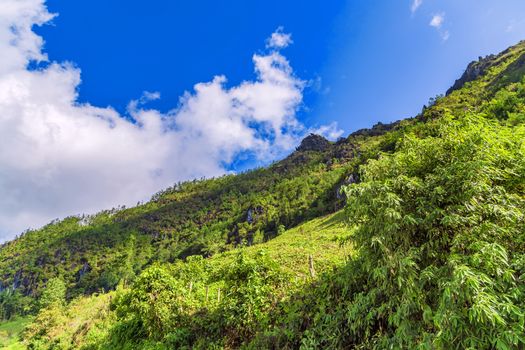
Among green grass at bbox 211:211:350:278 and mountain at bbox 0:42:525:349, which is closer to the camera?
mountain at bbox 0:42:525:349

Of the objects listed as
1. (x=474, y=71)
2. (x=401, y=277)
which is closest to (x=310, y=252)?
(x=401, y=277)

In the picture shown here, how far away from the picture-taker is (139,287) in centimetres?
1416

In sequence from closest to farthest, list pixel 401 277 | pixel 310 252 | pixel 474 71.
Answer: pixel 401 277, pixel 310 252, pixel 474 71

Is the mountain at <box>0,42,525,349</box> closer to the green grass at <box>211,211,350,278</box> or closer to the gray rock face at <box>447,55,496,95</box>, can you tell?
the green grass at <box>211,211,350,278</box>

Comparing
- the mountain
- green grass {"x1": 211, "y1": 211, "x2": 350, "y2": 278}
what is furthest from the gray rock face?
the mountain

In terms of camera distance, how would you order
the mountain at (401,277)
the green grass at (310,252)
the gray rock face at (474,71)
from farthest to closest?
the gray rock face at (474,71)
the green grass at (310,252)
the mountain at (401,277)

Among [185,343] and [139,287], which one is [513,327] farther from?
[139,287]

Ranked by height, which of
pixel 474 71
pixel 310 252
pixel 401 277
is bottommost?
pixel 310 252

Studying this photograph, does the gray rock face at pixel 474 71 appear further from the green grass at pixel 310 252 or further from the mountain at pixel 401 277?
the mountain at pixel 401 277

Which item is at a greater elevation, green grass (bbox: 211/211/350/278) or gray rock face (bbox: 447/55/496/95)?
gray rock face (bbox: 447/55/496/95)

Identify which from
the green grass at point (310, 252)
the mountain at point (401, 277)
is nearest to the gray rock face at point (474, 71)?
the green grass at point (310, 252)

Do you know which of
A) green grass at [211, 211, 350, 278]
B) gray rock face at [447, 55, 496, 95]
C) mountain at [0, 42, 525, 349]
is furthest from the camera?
gray rock face at [447, 55, 496, 95]

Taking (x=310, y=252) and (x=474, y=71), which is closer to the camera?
(x=310, y=252)

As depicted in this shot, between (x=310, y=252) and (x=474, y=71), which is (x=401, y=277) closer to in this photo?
(x=310, y=252)
